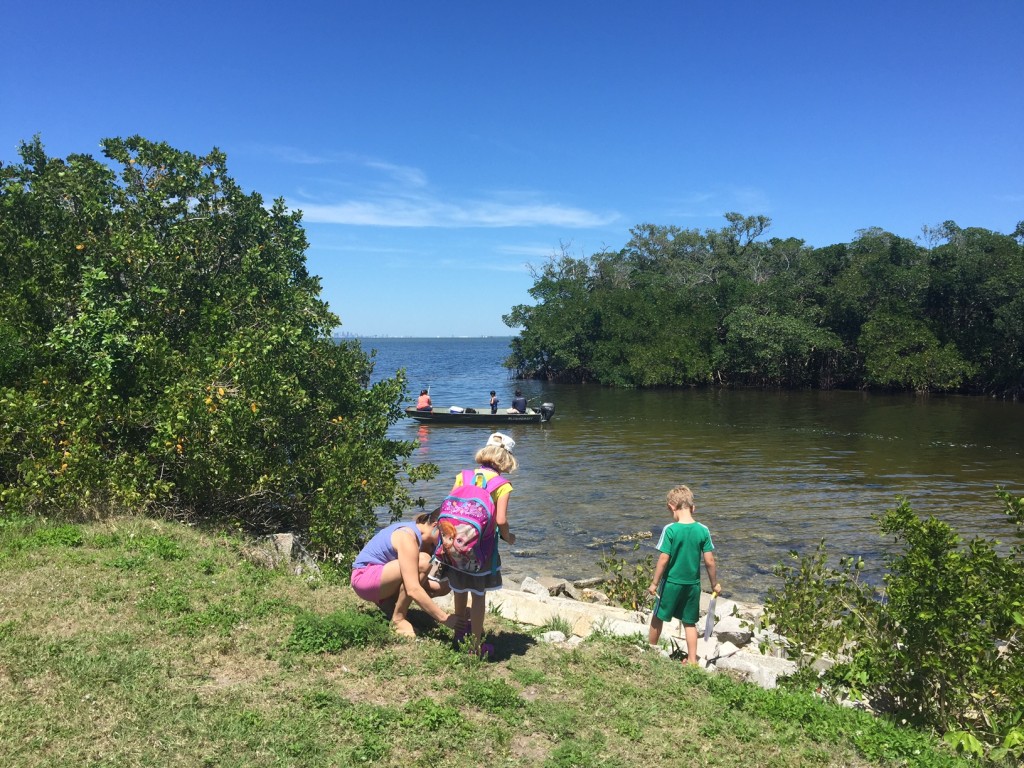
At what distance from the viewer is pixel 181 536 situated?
26.9 feet

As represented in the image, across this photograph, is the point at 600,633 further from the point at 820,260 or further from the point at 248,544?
the point at 820,260

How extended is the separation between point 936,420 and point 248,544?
3436 cm

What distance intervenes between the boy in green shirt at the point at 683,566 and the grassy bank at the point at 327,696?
539mm

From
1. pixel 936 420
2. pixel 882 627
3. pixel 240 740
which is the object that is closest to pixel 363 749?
pixel 240 740

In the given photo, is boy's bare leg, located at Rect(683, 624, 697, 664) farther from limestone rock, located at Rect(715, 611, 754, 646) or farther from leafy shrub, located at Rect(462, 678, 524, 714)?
leafy shrub, located at Rect(462, 678, 524, 714)

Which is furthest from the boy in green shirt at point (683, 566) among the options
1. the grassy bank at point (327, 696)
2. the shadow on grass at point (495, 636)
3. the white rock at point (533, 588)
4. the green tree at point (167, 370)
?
the green tree at point (167, 370)

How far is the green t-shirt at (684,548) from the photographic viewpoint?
6.50m

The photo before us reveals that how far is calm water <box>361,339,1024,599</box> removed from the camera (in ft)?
49.8

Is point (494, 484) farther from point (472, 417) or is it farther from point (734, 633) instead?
point (472, 417)

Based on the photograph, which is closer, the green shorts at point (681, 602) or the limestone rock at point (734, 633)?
the green shorts at point (681, 602)

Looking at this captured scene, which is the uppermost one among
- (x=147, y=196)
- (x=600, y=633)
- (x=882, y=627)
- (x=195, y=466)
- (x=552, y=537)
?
(x=147, y=196)

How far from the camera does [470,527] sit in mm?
5621

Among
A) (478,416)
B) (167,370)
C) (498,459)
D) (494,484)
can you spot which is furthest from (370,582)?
(478,416)

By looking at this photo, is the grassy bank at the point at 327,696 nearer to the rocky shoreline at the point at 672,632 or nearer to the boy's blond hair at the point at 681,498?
the rocky shoreline at the point at 672,632
